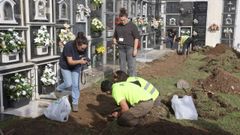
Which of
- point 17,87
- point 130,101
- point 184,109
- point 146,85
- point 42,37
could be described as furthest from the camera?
point 42,37

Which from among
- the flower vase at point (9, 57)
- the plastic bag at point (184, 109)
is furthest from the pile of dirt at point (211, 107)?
the flower vase at point (9, 57)

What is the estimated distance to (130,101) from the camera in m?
4.64

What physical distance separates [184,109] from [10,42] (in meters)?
2.95

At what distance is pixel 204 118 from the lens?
5.21m

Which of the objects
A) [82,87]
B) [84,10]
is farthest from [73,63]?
[84,10]

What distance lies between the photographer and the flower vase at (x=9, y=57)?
5341 mm

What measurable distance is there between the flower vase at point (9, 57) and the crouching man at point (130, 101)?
185 centimetres

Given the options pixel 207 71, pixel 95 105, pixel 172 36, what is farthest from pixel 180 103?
pixel 172 36

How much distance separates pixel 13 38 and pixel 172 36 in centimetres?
1448

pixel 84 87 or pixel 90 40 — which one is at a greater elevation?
pixel 90 40

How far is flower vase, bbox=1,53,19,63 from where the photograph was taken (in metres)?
5.34

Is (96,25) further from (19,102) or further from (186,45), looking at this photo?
(186,45)

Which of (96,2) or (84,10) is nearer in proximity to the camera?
(84,10)

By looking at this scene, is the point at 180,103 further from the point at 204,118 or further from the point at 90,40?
the point at 90,40
